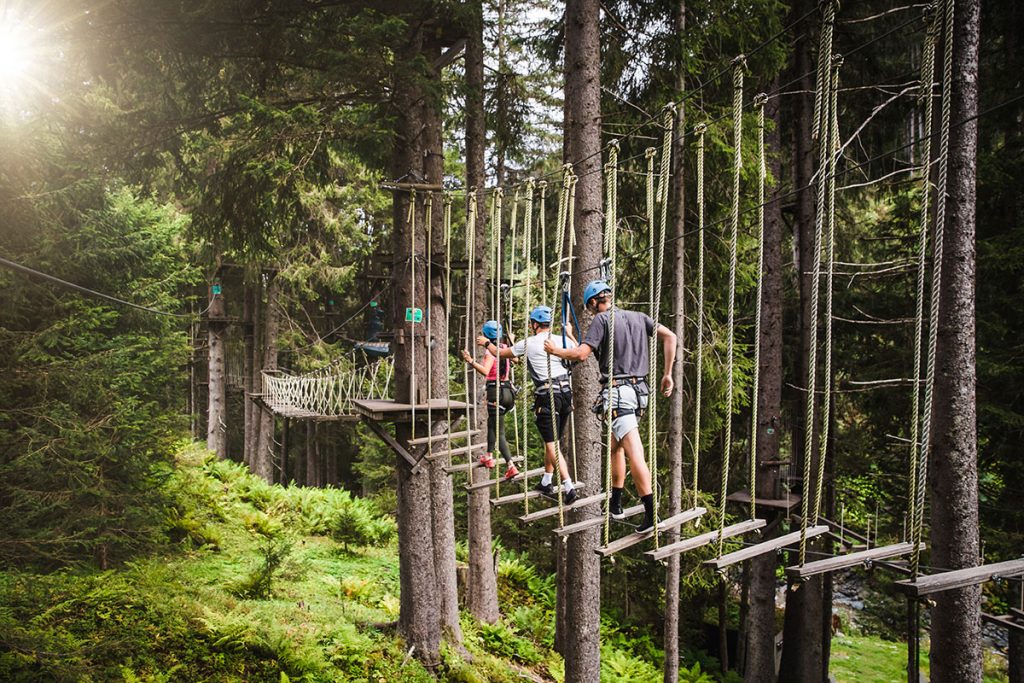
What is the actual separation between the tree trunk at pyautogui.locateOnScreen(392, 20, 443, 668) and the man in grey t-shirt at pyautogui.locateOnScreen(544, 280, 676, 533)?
2759mm

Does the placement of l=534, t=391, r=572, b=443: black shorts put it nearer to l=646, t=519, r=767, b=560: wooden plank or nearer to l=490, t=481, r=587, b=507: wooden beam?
l=490, t=481, r=587, b=507: wooden beam

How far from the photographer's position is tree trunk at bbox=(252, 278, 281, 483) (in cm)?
1505

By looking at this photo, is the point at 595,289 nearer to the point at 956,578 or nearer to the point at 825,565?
the point at 825,565

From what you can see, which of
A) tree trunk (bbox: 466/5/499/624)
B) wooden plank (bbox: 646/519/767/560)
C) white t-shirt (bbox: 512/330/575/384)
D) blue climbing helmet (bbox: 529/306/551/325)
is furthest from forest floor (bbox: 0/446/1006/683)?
wooden plank (bbox: 646/519/767/560)

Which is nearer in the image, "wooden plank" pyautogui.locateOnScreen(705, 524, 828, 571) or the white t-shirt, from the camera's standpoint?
"wooden plank" pyautogui.locateOnScreen(705, 524, 828, 571)

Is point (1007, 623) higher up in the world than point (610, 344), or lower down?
lower down

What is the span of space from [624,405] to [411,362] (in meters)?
2.95

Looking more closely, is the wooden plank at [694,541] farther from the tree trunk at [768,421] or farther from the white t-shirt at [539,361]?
the tree trunk at [768,421]

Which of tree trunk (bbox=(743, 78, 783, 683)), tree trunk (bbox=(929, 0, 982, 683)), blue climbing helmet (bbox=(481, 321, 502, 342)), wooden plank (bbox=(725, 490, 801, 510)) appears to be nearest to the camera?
tree trunk (bbox=(929, 0, 982, 683))

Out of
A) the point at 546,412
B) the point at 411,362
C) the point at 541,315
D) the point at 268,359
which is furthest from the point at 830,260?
the point at 268,359

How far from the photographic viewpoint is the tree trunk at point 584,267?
5.34m

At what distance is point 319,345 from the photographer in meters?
16.4

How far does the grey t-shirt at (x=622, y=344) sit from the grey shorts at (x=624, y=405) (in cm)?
9

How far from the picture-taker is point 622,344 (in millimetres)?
4258
